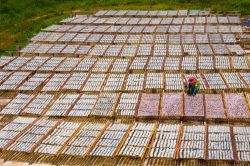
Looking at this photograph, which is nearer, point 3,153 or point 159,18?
point 3,153

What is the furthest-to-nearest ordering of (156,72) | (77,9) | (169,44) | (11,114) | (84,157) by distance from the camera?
(77,9) → (169,44) → (156,72) → (11,114) → (84,157)

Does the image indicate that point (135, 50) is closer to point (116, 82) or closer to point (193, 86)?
point (116, 82)

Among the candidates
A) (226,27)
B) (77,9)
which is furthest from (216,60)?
(77,9)

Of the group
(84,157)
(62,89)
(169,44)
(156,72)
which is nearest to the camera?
(84,157)

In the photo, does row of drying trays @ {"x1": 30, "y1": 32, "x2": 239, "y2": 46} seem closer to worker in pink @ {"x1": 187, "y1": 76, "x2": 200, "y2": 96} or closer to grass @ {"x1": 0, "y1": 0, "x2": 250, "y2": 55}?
grass @ {"x1": 0, "y1": 0, "x2": 250, "y2": 55}

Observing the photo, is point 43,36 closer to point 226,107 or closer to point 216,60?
point 216,60

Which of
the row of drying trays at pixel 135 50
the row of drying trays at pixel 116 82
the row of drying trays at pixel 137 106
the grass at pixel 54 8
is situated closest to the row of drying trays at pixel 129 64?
the row of drying trays at pixel 116 82

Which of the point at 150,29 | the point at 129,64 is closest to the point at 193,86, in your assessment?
the point at 129,64
